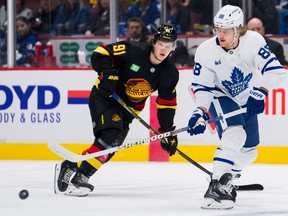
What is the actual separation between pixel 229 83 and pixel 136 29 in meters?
3.60

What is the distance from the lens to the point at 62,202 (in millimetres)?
5461

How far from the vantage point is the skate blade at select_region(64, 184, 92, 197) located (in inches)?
228

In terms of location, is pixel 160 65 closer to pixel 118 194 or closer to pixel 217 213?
pixel 118 194

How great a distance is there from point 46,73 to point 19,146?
0.72m

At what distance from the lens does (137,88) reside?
19.5ft

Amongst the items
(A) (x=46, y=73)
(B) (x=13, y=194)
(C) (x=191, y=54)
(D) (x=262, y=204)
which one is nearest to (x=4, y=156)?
(A) (x=46, y=73)

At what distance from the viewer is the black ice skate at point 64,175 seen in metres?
5.89

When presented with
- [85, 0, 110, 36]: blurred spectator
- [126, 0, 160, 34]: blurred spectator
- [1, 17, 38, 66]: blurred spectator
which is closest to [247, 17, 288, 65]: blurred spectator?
[126, 0, 160, 34]: blurred spectator

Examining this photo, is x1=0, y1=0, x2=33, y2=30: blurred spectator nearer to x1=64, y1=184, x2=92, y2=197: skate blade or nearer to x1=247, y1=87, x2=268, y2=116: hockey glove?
Result: x1=64, y1=184, x2=92, y2=197: skate blade

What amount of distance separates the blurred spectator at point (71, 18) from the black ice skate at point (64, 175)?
11.2 ft

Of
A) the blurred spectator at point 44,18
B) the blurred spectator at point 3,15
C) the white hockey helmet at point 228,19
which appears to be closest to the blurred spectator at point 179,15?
the blurred spectator at point 44,18

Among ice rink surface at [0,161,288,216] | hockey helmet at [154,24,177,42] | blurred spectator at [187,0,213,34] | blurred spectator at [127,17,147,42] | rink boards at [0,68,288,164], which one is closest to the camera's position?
ice rink surface at [0,161,288,216]

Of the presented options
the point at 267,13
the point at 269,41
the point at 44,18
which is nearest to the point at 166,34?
the point at 269,41

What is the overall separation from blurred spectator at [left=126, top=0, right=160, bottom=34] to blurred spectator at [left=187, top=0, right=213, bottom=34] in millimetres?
342
